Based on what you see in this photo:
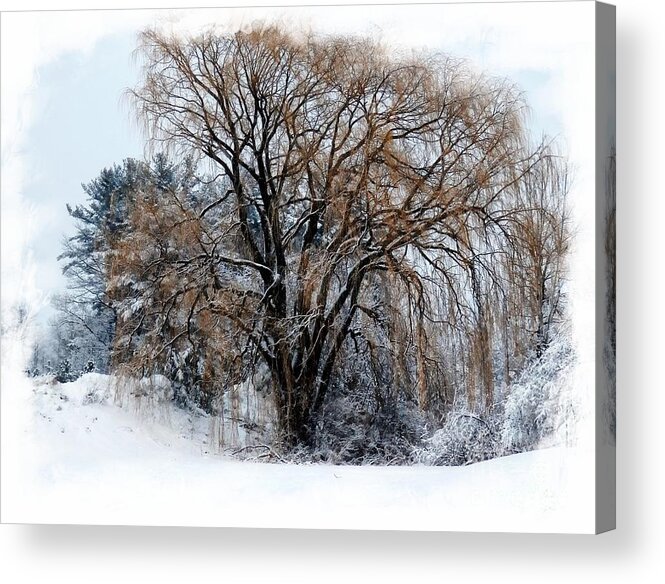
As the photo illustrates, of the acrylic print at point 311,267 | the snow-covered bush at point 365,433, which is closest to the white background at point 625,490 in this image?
the acrylic print at point 311,267

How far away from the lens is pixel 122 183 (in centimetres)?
1111

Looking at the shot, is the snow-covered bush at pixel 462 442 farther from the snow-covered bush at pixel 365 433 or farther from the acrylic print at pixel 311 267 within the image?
the snow-covered bush at pixel 365 433

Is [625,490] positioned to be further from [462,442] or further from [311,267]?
[311,267]

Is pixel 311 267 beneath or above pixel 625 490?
above

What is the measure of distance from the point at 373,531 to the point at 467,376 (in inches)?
53.0

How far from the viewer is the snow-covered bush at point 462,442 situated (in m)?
10.5

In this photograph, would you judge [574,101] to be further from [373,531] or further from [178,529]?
[178,529]

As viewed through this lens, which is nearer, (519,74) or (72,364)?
(519,74)

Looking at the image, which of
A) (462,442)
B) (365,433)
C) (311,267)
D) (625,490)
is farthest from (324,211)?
(625,490)

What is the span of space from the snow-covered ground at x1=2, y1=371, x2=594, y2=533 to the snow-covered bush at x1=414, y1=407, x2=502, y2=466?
0.08 metres

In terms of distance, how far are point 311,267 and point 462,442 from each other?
1.69 m

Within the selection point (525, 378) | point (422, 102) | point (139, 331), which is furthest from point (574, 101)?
point (139, 331)

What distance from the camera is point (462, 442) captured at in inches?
416

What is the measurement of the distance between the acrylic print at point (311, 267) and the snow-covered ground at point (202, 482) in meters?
0.02
